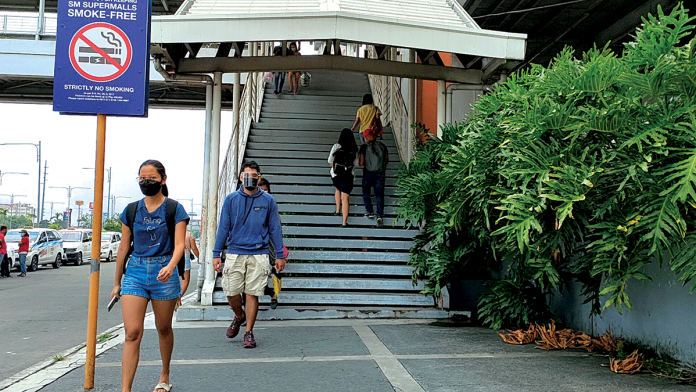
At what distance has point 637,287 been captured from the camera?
611cm

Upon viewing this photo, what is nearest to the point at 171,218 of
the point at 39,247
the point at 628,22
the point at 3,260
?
the point at 628,22

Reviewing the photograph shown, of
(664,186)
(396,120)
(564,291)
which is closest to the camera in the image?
(664,186)

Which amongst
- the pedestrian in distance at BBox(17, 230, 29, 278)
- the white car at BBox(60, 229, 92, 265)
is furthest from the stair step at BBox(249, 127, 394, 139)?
the white car at BBox(60, 229, 92, 265)

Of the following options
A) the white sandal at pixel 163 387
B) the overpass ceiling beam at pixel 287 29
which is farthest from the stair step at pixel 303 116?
the white sandal at pixel 163 387

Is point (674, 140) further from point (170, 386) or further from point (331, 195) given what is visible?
point (331, 195)

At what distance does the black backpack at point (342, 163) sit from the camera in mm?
10570

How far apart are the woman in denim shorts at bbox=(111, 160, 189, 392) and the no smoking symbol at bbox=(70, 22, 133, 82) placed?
862 millimetres

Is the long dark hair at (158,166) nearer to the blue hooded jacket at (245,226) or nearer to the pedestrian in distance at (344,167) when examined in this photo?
the blue hooded jacket at (245,226)

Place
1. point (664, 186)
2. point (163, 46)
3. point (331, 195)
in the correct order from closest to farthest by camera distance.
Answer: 1. point (664, 186)
2. point (163, 46)
3. point (331, 195)

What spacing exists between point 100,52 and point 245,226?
235 cm

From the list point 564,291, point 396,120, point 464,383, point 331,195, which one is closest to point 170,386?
point 464,383

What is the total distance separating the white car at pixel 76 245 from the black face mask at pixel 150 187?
1099 inches

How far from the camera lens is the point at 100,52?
16.9ft

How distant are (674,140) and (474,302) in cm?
459
